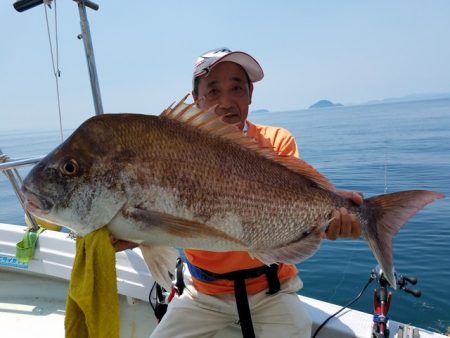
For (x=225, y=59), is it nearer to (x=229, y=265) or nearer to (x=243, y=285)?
(x=229, y=265)

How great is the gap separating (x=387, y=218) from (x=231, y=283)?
1.27m

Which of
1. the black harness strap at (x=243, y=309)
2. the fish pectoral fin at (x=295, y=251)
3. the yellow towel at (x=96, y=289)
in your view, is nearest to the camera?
the yellow towel at (x=96, y=289)

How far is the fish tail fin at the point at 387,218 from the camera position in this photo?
215 cm

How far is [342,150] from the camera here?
23.1m

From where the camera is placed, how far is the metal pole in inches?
136

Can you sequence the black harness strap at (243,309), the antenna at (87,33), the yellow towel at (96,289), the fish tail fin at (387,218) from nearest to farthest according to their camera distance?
1. the yellow towel at (96,289)
2. the fish tail fin at (387,218)
3. the black harness strap at (243,309)
4. the antenna at (87,33)

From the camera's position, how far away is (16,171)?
3986 mm

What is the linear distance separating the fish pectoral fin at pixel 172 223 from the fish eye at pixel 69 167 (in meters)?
0.34

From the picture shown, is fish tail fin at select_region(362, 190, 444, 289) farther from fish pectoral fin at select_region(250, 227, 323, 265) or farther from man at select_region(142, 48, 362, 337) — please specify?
man at select_region(142, 48, 362, 337)

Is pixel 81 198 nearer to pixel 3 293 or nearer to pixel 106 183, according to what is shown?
pixel 106 183

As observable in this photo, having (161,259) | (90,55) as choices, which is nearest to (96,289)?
(161,259)

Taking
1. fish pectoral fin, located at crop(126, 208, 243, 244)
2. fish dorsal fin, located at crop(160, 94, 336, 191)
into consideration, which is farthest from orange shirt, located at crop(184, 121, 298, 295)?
fish pectoral fin, located at crop(126, 208, 243, 244)

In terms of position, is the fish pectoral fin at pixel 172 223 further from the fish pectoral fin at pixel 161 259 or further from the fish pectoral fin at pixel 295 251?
A: the fish pectoral fin at pixel 295 251

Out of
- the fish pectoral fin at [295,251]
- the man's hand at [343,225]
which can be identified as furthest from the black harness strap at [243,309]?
the man's hand at [343,225]
